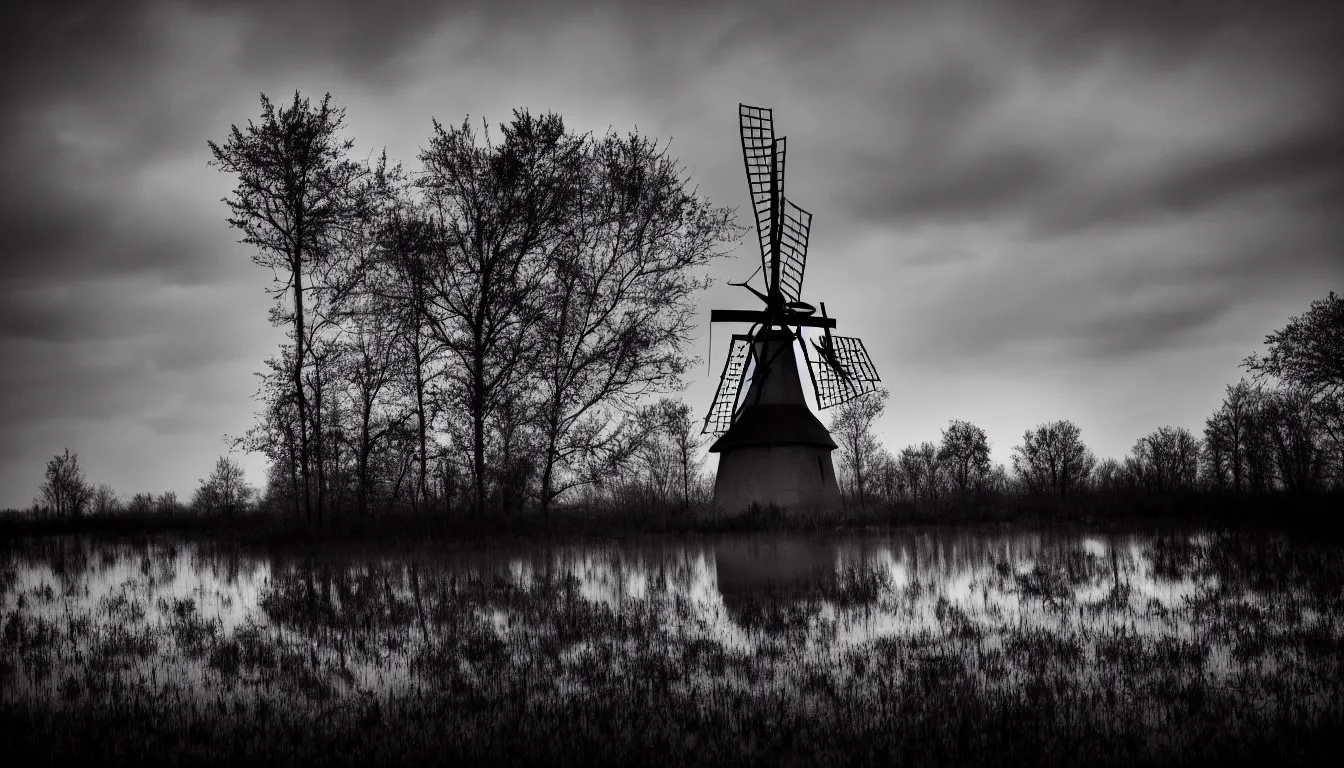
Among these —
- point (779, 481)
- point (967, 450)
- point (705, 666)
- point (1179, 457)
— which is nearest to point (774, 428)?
point (779, 481)

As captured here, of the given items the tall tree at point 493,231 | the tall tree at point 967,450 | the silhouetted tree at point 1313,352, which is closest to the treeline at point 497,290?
the tall tree at point 493,231

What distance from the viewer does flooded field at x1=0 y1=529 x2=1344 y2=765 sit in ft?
15.4

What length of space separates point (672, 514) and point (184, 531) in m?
20.4

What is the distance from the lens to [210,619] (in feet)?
32.3

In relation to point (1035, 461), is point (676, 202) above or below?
above

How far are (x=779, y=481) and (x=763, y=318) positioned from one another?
6606 millimetres

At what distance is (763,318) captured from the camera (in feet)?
102

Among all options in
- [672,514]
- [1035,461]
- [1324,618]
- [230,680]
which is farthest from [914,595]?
[1035,461]

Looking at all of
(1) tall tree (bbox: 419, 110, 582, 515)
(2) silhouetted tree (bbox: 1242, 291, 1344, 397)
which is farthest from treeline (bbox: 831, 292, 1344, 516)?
(1) tall tree (bbox: 419, 110, 582, 515)

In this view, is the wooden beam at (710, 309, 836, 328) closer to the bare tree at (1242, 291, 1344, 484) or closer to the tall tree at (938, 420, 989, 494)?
the bare tree at (1242, 291, 1344, 484)

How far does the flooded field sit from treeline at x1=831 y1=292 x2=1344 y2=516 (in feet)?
55.1

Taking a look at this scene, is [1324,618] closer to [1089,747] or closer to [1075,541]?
[1089,747]

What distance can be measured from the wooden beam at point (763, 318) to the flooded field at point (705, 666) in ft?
57.5

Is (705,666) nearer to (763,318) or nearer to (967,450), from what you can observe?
(763,318)
